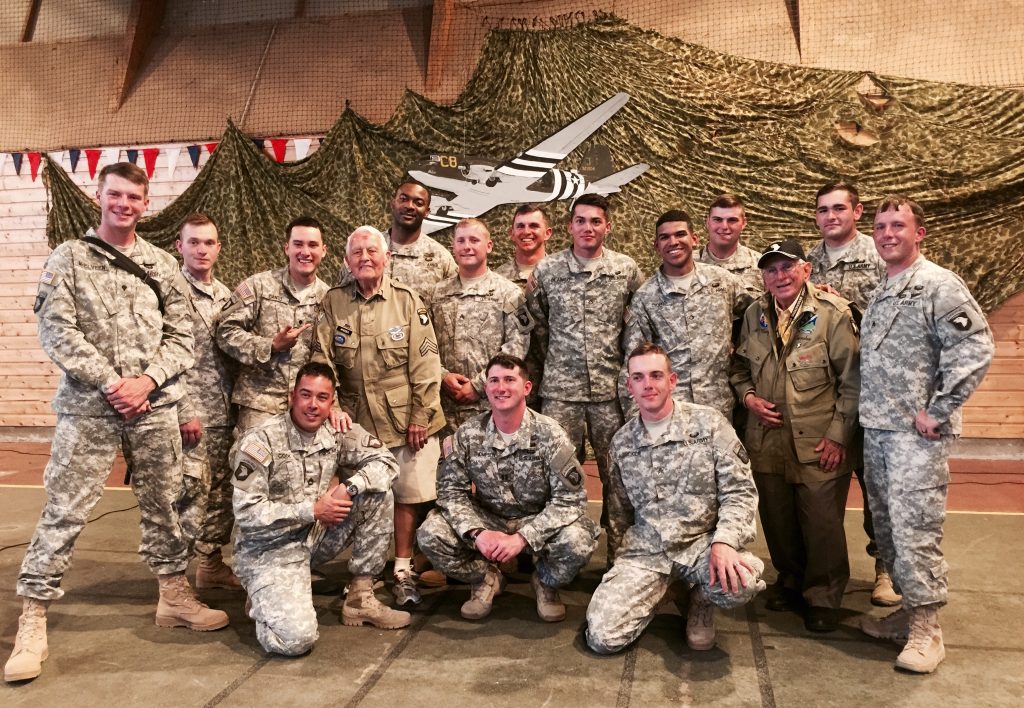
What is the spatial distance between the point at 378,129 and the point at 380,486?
14.4 feet

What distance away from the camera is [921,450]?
2926 mm

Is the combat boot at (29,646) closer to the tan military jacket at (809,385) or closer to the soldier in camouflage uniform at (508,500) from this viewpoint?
the soldier in camouflage uniform at (508,500)

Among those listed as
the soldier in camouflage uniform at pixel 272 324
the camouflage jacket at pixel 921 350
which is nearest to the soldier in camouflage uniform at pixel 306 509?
the soldier in camouflage uniform at pixel 272 324

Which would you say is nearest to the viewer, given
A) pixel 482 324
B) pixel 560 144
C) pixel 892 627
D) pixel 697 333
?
pixel 892 627

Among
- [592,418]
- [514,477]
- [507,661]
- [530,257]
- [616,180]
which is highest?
[616,180]

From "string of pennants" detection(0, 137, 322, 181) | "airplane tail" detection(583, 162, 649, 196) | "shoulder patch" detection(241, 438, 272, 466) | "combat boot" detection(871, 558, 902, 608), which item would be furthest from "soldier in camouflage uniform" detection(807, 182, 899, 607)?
"string of pennants" detection(0, 137, 322, 181)

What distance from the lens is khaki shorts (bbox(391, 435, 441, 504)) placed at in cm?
381

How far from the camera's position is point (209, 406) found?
3848mm

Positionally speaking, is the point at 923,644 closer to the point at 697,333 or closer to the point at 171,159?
the point at 697,333

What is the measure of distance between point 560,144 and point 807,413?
4012mm

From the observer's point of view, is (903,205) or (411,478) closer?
(903,205)

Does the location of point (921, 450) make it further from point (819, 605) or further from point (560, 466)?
point (560, 466)

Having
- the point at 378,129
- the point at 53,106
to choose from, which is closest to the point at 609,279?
the point at 378,129

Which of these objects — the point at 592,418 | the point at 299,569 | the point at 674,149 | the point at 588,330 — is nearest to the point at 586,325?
the point at 588,330
